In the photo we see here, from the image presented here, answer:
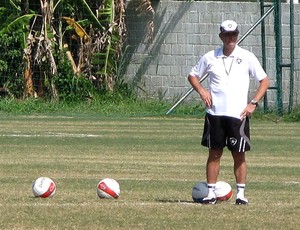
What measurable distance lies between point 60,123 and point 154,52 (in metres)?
6.03

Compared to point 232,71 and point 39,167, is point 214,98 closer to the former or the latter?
point 232,71

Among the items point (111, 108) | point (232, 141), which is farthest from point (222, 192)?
point (111, 108)

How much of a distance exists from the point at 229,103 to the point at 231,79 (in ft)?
0.83

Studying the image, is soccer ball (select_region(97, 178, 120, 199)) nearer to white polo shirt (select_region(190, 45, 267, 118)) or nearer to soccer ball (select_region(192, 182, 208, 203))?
soccer ball (select_region(192, 182, 208, 203))

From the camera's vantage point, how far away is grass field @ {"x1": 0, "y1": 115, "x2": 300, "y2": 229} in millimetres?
10033

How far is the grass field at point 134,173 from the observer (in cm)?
1003

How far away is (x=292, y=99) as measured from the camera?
26.4 m

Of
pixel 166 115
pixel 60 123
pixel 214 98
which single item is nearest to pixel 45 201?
pixel 214 98

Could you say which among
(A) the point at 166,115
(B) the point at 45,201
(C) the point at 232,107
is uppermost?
(C) the point at 232,107

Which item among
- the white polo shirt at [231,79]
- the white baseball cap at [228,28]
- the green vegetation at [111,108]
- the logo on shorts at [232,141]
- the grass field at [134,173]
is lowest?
the green vegetation at [111,108]

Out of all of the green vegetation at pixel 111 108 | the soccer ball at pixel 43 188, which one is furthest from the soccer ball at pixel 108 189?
the green vegetation at pixel 111 108

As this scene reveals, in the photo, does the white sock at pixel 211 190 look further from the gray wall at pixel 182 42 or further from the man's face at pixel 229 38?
the gray wall at pixel 182 42

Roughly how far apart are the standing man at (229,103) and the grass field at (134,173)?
0.47m

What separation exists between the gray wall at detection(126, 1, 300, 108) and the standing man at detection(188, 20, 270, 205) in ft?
51.8
